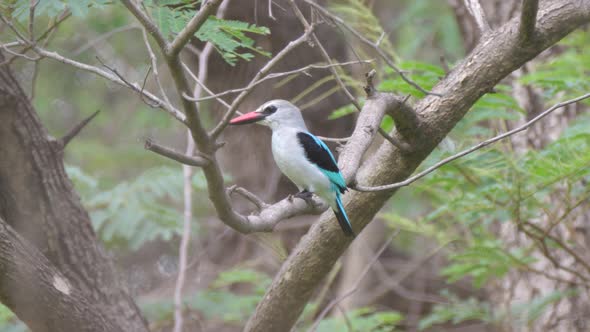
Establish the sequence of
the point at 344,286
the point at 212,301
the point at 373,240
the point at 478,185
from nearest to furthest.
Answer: the point at 478,185
the point at 212,301
the point at 344,286
the point at 373,240

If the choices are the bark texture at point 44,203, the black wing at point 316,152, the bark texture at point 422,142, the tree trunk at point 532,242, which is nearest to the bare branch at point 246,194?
the black wing at point 316,152

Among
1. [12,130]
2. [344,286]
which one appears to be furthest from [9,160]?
[344,286]

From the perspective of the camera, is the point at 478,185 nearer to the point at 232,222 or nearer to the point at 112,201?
the point at 232,222

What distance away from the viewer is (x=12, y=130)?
3775mm

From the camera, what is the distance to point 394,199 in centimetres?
774

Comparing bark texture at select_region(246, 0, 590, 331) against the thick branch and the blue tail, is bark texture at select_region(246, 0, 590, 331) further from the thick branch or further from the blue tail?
the thick branch

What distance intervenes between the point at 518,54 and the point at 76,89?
726cm

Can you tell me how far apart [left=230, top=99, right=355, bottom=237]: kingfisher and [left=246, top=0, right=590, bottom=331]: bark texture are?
0.22 metres

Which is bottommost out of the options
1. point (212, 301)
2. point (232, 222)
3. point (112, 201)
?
point (212, 301)

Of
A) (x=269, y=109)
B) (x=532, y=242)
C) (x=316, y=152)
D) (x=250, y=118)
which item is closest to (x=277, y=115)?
(x=269, y=109)

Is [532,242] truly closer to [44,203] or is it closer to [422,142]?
[422,142]

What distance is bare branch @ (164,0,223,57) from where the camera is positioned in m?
2.35

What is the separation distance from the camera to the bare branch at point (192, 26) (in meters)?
2.35

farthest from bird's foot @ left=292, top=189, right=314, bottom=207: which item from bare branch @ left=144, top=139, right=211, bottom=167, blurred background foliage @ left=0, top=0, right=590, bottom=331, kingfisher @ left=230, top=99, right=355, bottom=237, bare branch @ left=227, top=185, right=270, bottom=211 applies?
bare branch @ left=144, top=139, right=211, bottom=167
